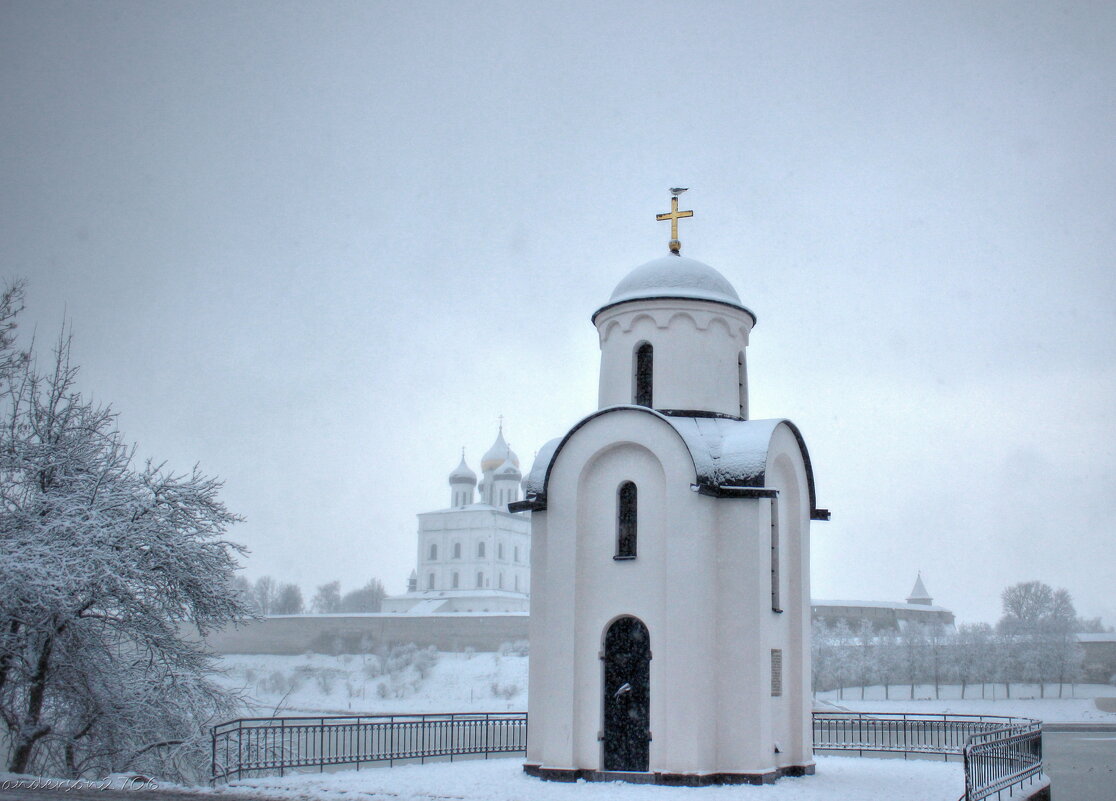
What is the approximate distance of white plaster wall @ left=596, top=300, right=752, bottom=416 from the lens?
57.2ft

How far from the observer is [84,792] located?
12.7 m

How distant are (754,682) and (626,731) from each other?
2.04 m

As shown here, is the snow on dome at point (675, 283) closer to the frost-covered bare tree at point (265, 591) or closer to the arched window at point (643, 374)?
the arched window at point (643, 374)

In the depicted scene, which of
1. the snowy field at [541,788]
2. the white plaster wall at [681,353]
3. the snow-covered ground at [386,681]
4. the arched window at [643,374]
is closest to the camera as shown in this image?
the snowy field at [541,788]

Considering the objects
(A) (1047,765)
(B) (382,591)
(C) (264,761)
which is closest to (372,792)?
(C) (264,761)

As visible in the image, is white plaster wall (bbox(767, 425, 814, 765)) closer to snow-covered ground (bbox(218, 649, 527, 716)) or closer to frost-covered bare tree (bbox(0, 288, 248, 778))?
frost-covered bare tree (bbox(0, 288, 248, 778))

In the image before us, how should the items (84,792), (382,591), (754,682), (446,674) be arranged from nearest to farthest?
1. (84,792)
2. (754,682)
3. (446,674)
4. (382,591)

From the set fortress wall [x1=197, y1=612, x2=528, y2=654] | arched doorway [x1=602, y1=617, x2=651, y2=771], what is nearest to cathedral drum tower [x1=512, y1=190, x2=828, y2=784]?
arched doorway [x1=602, y1=617, x2=651, y2=771]

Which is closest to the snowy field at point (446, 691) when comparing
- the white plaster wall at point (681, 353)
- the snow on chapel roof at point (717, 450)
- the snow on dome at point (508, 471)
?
the snow on dome at point (508, 471)

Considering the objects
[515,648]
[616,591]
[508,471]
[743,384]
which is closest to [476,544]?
[508,471]

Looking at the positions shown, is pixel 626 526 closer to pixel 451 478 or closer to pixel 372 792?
pixel 372 792

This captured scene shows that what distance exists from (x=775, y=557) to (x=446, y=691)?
43490mm

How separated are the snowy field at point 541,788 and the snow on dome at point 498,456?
71.2 m

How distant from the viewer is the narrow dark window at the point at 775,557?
16.6 metres
